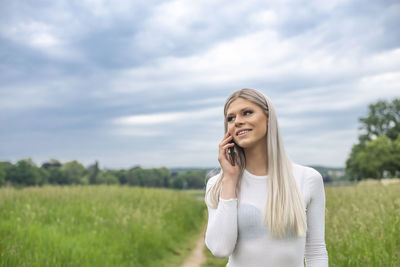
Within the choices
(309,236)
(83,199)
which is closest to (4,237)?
(83,199)

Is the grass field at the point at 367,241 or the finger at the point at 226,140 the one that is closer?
the finger at the point at 226,140

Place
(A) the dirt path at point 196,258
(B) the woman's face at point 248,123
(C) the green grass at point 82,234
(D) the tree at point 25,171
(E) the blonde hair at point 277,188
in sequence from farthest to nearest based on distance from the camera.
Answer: (D) the tree at point 25,171 < (A) the dirt path at point 196,258 < (C) the green grass at point 82,234 < (B) the woman's face at point 248,123 < (E) the blonde hair at point 277,188

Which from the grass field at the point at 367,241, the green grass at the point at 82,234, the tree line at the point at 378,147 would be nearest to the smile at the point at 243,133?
the grass field at the point at 367,241

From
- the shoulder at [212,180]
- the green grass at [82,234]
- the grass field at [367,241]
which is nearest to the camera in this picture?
the shoulder at [212,180]

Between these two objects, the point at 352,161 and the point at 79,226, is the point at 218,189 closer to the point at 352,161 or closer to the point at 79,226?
the point at 79,226

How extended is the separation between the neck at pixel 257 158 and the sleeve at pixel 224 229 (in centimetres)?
32

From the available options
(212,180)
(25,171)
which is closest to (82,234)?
(212,180)

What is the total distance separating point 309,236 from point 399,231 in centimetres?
348

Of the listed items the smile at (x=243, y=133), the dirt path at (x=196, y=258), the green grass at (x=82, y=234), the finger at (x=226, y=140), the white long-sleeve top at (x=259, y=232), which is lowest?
the dirt path at (x=196, y=258)

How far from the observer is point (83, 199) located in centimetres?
1185

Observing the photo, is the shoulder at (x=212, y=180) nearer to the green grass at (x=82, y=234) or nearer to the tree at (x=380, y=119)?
the green grass at (x=82, y=234)

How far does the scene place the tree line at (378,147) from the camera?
46188 millimetres

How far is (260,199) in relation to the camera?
254 cm

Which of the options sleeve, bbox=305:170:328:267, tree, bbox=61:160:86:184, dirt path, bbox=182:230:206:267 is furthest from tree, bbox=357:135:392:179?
sleeve, bbox=305:170:328:267
